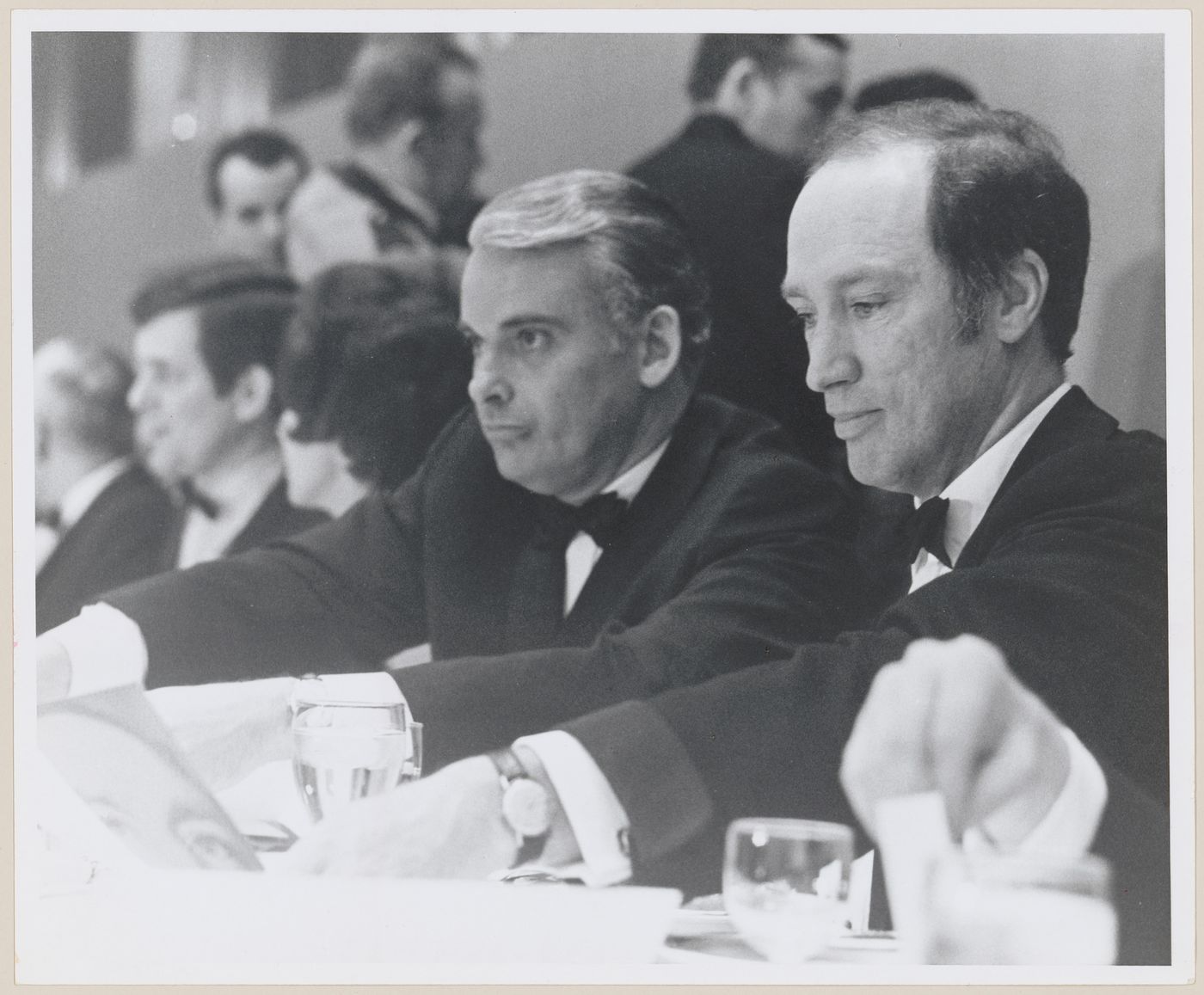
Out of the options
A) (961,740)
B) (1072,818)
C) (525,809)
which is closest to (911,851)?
(961,740)

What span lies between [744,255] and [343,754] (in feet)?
4.07

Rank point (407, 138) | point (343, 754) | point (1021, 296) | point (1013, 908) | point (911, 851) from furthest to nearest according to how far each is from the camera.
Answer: point (407, 138) → point (1021, 296) → point (343, 754) → point (911, 851) → point (1013, 908)

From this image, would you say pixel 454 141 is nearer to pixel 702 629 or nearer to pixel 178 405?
pixel 178 405

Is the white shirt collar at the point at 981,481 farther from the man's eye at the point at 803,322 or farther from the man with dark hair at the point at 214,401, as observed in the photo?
the man with dark hair at the point at 214,401

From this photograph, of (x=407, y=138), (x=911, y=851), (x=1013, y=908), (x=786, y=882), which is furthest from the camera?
(x=407, y=138)

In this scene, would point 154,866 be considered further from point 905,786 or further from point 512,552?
point 905,786

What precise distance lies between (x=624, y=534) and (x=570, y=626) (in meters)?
0.21

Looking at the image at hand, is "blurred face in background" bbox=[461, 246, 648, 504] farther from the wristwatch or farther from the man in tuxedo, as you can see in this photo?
the man in tuxedo

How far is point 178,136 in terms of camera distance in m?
3.41

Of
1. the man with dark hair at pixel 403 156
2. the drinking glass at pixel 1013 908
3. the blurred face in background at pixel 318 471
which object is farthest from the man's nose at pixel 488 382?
the drinking glass at pixel 1013 908

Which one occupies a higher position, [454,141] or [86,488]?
[454,141]

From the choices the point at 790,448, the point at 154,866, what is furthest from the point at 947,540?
the point at 154,866

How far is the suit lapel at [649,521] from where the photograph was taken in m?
3.26

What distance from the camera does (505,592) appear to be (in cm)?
334
